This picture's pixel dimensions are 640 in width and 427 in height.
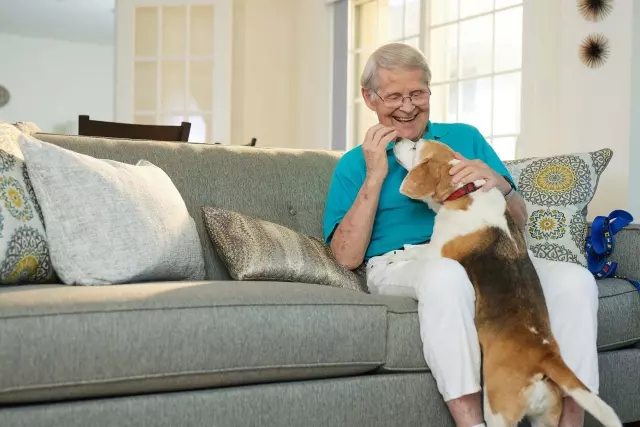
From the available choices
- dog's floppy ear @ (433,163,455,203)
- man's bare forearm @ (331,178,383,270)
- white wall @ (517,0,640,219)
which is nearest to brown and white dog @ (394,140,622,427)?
dog's floppy ear @ (433,163,455,203)

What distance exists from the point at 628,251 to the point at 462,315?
1012mm

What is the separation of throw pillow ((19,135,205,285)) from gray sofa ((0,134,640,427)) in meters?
0.13

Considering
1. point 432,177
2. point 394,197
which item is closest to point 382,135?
point 394,197

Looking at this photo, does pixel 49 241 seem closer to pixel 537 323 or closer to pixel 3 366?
pixel 3 366

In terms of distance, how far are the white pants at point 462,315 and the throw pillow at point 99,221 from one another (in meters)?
0.59

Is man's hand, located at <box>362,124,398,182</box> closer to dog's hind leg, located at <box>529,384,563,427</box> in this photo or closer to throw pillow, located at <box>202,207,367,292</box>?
throw pillow, located at <box>202,207,367,292</box>

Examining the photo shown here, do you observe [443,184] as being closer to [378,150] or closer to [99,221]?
[378,150]

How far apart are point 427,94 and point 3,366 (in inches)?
56.5

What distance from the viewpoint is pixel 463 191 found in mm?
2096

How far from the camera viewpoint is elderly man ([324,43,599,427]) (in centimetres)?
183

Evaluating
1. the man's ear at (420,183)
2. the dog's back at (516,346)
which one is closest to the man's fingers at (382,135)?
the man's ear at (420,183)

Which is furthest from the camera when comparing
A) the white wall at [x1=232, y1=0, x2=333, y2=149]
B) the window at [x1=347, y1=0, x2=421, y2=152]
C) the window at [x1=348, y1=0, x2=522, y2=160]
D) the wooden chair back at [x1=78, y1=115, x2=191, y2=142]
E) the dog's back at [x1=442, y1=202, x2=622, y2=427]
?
the white wall at [x1=232, y1=0, x2=333, y2=149]


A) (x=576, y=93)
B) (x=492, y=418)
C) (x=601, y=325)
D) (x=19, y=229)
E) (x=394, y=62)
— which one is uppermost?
(x=576, y=93)

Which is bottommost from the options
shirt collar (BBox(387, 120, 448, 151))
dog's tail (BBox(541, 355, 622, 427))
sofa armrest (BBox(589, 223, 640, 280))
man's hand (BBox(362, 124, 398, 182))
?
dog's tail (BBox(541, 355, 622, 427))
